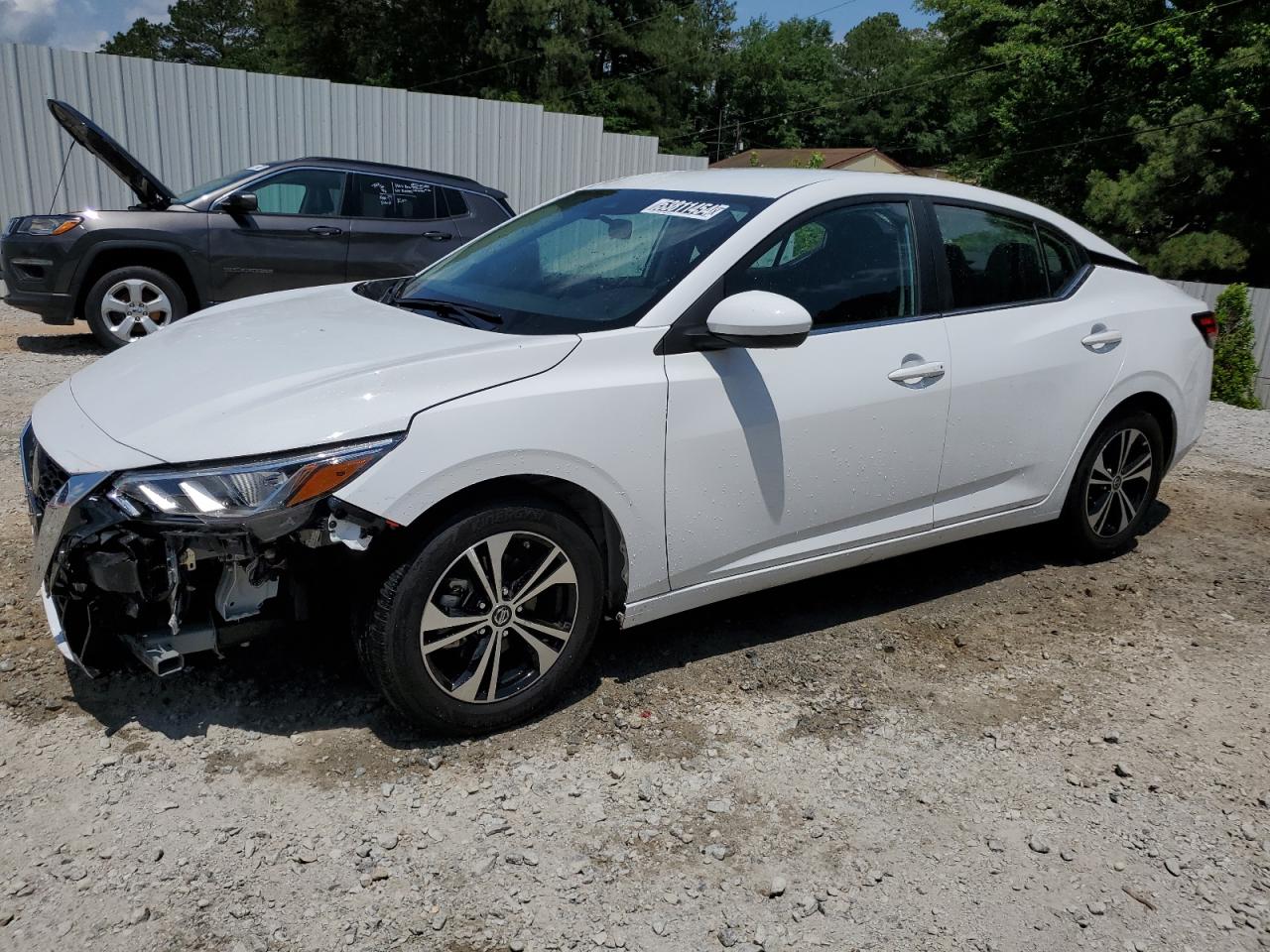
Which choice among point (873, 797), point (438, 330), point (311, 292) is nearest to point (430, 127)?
point (311, 292)

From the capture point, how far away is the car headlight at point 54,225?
873 centimetres

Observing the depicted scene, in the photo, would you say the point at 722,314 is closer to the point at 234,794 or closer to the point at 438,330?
the point at 438,330

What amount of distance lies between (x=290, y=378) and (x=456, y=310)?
0.81m

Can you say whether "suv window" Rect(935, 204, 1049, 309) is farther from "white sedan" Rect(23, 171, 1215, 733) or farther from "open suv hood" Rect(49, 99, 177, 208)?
"open suv hood" Rect(49, 99, 177, 208)

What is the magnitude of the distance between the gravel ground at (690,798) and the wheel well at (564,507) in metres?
0.45

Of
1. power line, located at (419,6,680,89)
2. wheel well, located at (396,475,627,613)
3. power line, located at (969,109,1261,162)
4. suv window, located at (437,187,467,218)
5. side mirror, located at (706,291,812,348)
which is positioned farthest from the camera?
power line, located at (419,6,680,89)

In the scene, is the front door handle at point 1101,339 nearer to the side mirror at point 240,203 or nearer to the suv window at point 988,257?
the suv window at point 988,257

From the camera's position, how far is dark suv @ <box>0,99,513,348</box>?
28.7 ft

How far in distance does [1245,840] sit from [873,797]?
1051 mm

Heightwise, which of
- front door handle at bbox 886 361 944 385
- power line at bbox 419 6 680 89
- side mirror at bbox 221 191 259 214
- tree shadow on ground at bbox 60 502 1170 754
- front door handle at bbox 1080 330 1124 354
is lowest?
tree shadow on ground at bbox 60 502 1170 754

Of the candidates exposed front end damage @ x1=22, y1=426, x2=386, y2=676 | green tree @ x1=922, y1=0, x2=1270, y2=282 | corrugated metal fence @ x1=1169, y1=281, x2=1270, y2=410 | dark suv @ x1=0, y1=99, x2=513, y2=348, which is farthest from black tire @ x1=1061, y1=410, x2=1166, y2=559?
green tree @ x1=922, y1=0, x2=1270, y2=282

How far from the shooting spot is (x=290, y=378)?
10.3 ft

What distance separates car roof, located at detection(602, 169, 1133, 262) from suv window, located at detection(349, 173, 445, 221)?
576cm

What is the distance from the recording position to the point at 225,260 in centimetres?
919
